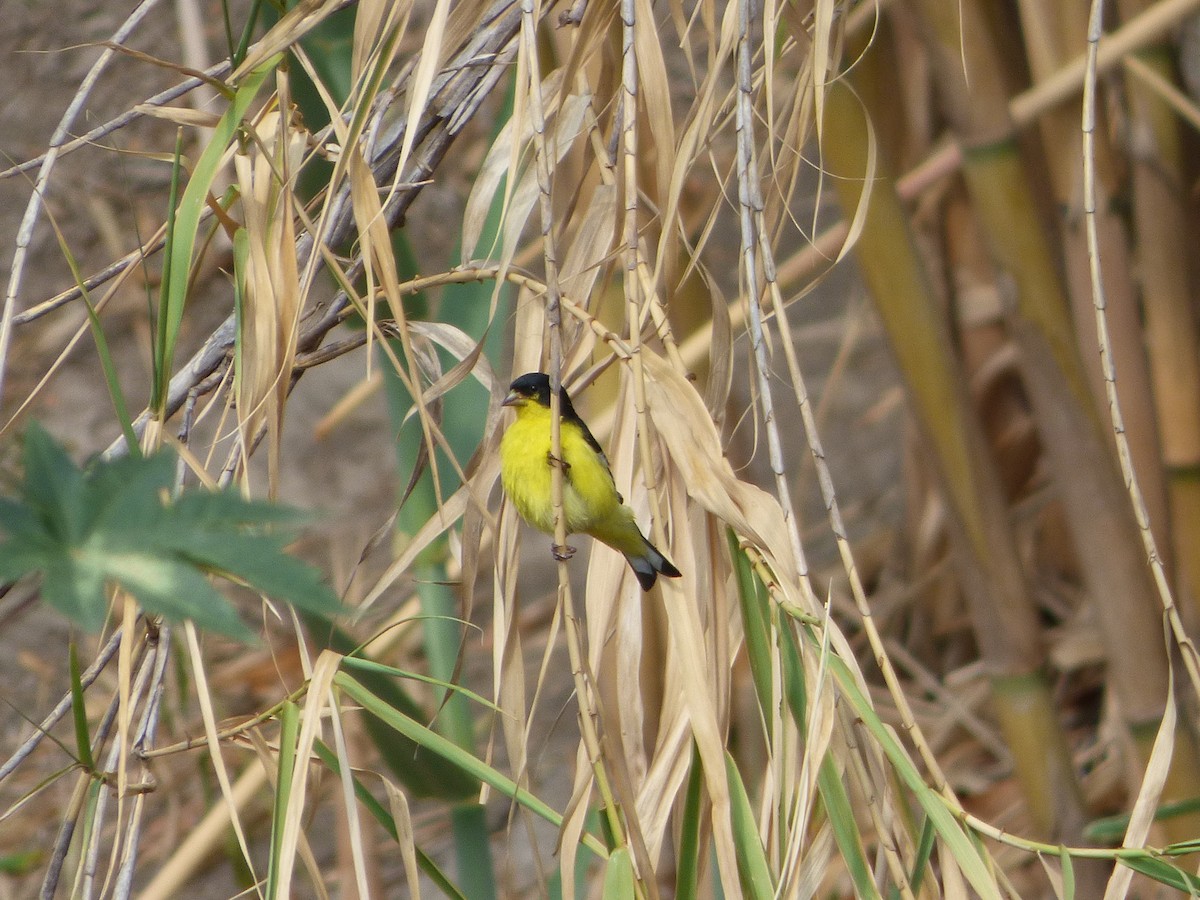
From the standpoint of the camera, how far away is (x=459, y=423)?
1.77 metres

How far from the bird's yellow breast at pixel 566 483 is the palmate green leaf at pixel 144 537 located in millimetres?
972

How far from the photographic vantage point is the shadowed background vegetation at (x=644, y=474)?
3.41 ft

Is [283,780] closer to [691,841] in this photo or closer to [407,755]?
[691,841]

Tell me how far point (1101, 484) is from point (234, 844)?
6.75 feet

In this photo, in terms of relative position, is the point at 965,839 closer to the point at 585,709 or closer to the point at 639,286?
the point at 585,709

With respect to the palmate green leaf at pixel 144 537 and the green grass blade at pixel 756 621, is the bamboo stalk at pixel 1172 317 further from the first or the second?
the palmate green leaf at pixel 144 537

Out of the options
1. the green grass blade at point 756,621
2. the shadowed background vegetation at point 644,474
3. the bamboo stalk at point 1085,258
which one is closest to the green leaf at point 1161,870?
the shadowed background vegetation at point 644,474

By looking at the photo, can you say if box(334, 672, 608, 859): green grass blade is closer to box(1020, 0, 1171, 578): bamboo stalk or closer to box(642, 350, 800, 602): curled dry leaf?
box(642, 350, 800, 602): curled dry leaf

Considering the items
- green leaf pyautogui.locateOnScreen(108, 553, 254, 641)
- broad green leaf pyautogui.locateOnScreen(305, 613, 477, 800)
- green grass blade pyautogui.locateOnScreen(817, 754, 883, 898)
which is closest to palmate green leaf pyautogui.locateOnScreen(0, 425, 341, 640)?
green leaf pyautogui.locateOnScreen(108, 553, 254, 641)

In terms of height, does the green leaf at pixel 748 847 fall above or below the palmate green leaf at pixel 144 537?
below

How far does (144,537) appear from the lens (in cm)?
48

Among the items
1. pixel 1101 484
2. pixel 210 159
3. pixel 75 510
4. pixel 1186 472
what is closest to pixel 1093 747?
pixel 1186 472

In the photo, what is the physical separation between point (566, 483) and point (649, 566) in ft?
0.90

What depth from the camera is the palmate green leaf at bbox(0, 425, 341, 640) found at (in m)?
0.47
